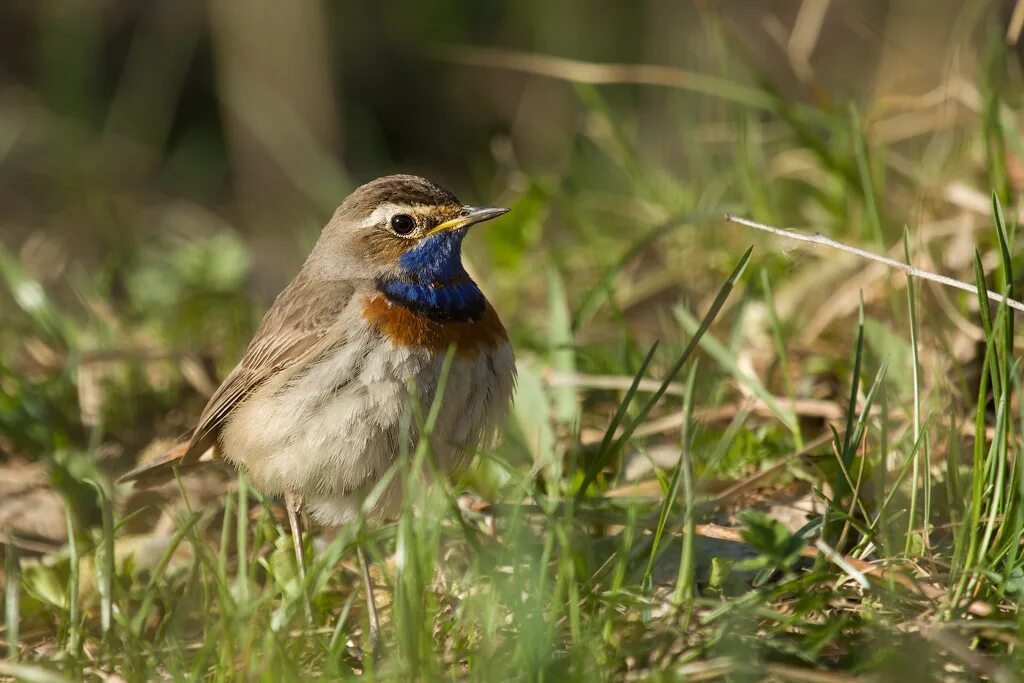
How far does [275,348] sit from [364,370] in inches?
26.7

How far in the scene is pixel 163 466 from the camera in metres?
5.60

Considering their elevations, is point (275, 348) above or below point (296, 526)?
above

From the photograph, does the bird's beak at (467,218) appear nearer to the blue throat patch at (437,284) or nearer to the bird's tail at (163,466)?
the blue throat patch at (437,284)

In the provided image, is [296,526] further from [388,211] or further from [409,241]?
[388,211]

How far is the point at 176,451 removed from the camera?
5.61 metres

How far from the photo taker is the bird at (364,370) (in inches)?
188

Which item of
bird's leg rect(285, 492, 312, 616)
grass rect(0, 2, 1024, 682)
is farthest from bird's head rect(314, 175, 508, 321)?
bird's leg rect(285, 492, 312, 616)

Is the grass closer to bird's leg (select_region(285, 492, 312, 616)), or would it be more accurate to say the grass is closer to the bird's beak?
bird's leg (select_region(285, 492, 312, 616))

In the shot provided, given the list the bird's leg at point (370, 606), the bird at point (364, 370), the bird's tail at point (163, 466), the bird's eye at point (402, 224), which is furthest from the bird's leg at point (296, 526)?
the bird's eye at point (402, 224)

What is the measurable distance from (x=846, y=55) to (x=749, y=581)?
10.8 meters

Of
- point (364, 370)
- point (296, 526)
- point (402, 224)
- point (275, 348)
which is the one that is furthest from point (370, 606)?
point (402, 224)

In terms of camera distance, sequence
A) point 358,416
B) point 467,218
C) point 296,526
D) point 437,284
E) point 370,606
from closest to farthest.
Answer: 1. point 370,606
2. point 358,416
3. point 296,526
4. point 437,284
5. point 467,218

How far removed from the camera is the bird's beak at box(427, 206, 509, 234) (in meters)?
5.38

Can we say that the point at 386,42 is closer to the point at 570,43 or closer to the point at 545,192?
the point at 570,43
